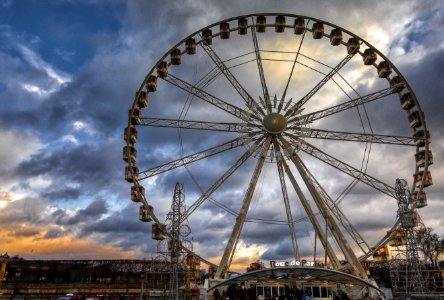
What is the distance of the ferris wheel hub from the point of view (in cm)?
3155

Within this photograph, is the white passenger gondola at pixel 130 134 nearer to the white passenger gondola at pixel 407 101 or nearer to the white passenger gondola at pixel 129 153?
the white passenger gondola at pixel 129 153

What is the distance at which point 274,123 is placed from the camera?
104 ft

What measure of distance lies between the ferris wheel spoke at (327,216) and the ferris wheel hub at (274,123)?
983mm

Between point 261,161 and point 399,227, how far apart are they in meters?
11.7

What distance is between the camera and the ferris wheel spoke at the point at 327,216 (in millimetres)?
29531

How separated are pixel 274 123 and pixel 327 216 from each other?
27.0ft

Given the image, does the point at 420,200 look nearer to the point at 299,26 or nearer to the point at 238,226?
the point at 238,226

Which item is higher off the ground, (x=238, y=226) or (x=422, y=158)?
(x=422, y=158)

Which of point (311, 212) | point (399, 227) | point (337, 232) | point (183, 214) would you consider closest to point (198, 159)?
point (183, 214)

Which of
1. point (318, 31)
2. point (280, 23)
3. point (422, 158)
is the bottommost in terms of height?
point (422, 158)

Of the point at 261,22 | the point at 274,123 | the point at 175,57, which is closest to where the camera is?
the point at 274,123

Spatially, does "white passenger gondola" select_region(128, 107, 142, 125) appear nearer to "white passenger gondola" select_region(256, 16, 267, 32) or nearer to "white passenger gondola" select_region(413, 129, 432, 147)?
"white passenger gondola" select_region(256, 16, 267, 32)

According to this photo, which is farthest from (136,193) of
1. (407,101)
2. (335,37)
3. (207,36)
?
(407,101)

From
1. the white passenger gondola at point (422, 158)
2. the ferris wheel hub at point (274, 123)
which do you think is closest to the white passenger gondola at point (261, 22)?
the ferris wheel hub at point (274, 123)
